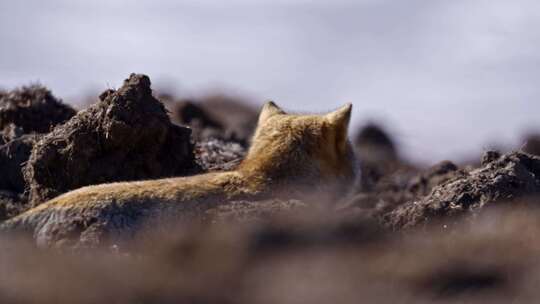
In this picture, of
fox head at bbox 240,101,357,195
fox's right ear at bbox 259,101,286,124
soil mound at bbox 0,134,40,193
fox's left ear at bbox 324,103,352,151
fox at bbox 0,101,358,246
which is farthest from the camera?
soil mound at bbox 0,134,40,193

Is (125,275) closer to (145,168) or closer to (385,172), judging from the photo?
(145,168)

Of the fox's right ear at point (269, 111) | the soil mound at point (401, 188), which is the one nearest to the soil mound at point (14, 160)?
the fox's right ear at point (269, 111)

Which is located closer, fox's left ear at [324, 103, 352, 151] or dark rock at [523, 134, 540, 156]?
fox's left ear at [324, 103, 352, 151]

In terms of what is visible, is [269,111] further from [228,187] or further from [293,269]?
[293,269]

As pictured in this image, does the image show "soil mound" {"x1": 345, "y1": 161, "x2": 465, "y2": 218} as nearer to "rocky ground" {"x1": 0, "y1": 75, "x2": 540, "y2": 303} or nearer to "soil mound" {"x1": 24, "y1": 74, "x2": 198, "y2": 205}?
"rocky ground" {"x1": 0, "y1": 75, "x2": 540, "y2": 303}

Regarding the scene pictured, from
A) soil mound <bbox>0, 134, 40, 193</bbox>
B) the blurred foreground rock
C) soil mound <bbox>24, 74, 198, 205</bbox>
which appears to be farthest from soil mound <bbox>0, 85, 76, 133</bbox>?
the blurred foreground rock

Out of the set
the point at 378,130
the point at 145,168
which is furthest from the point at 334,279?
the point at 378,130

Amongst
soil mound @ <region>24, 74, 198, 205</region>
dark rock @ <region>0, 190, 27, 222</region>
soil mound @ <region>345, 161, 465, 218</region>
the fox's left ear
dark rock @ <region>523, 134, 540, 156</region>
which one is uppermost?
dark rock @ <region>523, 134, 540, 156</region>
